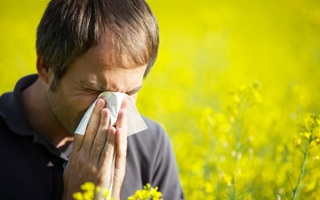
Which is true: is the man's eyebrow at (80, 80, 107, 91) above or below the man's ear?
below

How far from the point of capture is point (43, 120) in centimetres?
235

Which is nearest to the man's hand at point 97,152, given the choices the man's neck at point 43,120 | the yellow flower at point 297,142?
the man's neck at point 43,120

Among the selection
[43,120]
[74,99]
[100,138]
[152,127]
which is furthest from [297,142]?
[43,120]

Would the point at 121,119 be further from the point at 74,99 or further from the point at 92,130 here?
the point at 74,99

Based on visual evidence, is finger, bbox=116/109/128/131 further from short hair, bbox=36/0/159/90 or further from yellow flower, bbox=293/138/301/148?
yellow flower, bbox=293/138/301/148

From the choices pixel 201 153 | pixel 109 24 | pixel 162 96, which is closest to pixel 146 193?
pixel 109 24

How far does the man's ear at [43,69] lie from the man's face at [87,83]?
9 centimetres

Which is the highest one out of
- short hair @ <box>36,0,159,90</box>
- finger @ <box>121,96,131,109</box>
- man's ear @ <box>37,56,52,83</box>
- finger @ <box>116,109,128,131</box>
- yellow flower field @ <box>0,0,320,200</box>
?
short hair @ <box>36,0,159,90</box>

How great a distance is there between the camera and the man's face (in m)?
2.12

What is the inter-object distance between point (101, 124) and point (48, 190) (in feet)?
1.36

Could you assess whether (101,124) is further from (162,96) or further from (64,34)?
(162,96)

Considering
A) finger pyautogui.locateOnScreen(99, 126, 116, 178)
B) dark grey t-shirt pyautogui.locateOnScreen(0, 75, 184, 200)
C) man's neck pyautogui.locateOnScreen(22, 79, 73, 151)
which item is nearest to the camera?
finger pyautogui.locateOnScreen(99, 126, 116, 178)

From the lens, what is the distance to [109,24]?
2.16m

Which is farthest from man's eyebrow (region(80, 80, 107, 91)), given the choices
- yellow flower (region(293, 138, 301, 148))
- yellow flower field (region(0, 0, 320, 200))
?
yellow flower (region(293, 138, 301, 148))
